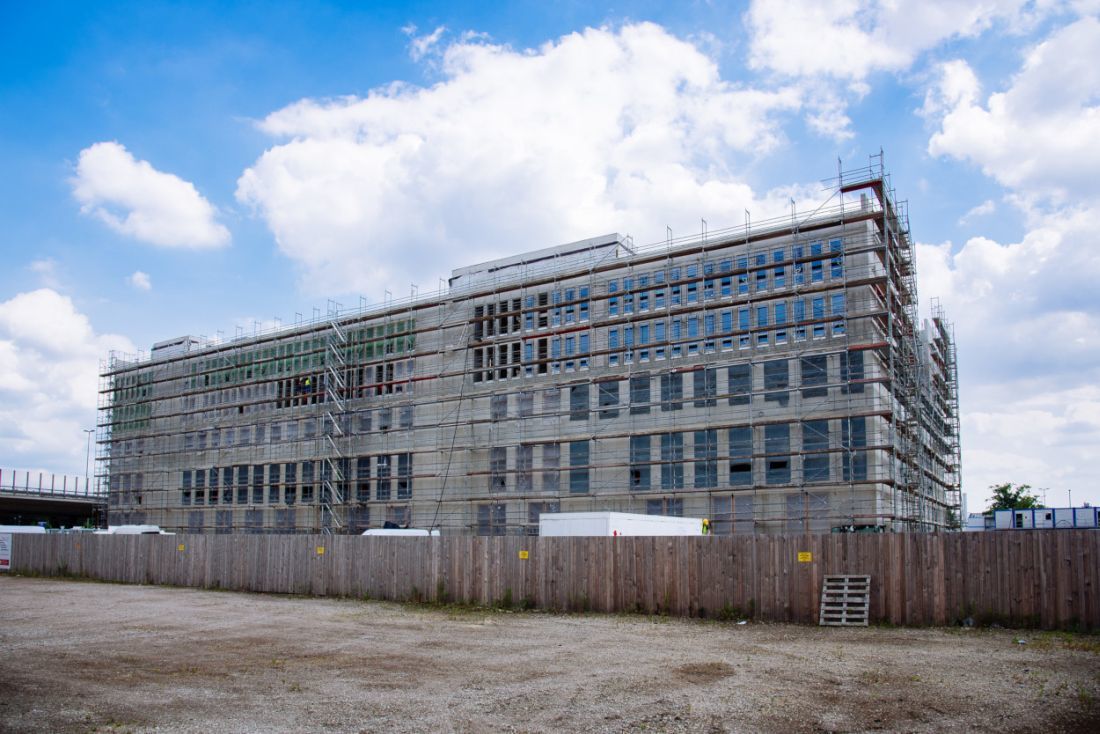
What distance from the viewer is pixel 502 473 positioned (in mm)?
51781

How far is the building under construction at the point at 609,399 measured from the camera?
141ft

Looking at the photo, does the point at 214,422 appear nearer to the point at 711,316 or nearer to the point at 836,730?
the point at 711,316

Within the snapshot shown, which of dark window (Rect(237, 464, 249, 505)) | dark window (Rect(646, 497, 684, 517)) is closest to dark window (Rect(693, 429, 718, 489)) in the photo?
dark window (Rect(646, 497, 684, 517))

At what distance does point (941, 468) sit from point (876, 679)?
49264mm

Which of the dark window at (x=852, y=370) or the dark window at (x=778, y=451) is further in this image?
the dark window at (x=778, y=451)

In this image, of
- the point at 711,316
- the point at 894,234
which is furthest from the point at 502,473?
the point at 894,234

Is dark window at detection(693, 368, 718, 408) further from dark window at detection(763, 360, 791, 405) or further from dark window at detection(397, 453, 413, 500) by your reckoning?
dark window at detection(397, 453, 413, 500)

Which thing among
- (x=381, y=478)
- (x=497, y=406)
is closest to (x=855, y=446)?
(x=497, y=406)

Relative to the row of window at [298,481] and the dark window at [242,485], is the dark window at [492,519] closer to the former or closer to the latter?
the row of window at [298,481]

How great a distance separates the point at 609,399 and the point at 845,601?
30.1m

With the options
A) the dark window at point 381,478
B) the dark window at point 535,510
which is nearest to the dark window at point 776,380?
the dark window at point 535,510

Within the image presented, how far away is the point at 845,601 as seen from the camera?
1994 centimetres

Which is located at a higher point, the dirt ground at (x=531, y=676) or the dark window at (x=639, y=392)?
the dark window at (x=639, y=392)

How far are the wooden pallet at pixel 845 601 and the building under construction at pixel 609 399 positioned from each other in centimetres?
2121
